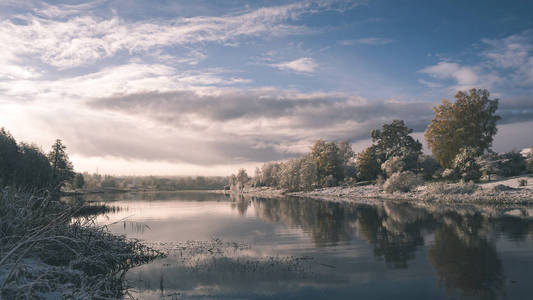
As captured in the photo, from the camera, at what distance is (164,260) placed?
692 inches

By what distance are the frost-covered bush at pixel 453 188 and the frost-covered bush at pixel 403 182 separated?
25.7 ft

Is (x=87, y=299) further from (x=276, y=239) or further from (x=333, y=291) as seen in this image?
(x=276, y=239)

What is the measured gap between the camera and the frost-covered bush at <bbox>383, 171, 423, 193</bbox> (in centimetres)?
6288

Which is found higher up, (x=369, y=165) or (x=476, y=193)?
(x=369, y=165)

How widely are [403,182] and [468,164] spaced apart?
39.9 ft

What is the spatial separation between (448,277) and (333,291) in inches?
196

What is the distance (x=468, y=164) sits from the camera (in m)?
54.4

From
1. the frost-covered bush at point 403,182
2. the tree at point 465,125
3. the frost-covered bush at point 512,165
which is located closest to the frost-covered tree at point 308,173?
the frost-covered bush at point 403,182

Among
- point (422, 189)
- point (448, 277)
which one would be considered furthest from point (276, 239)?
point (422, 189)

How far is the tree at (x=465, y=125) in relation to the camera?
58.6 meters

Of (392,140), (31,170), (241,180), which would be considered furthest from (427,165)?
(241,180)

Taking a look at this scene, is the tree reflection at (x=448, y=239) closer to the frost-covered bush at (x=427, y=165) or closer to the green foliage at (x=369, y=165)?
the frost-covered bush at (x=427, y=165)

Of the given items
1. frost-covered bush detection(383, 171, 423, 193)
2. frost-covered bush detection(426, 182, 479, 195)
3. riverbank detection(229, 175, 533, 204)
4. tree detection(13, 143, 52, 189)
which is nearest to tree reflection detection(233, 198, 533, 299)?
riverbank detection(229, 175, 533, 204)

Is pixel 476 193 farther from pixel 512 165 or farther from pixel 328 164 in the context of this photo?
pixel 328 164
